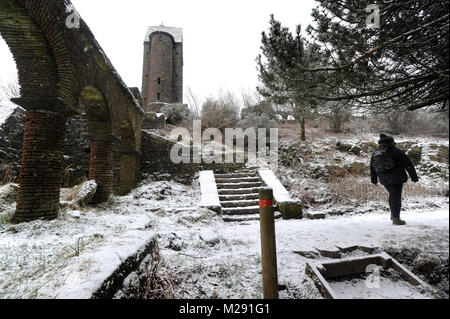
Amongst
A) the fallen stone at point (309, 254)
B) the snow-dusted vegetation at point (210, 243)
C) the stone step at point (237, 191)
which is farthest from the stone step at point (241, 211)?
the fallen stone at point (309, 254)

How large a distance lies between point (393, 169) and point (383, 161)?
0.19 metres

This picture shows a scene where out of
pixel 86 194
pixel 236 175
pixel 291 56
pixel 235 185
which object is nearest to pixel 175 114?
pixel 236 175

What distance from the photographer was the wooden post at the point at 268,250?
5.48 ft

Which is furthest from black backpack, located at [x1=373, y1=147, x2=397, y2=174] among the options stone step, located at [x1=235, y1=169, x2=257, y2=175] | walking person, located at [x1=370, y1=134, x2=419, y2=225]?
stone step, located at [x1=235, y1=169, x2=257, y2=175]

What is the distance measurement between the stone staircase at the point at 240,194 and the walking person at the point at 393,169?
2326mm

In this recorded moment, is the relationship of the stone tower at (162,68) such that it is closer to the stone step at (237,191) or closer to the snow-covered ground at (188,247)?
the stone step at (237,191)

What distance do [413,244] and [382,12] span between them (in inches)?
103

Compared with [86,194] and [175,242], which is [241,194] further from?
[86,194]

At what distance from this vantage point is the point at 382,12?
239cm

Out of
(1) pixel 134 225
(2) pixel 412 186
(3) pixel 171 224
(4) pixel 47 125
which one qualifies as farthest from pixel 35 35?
(2) pixel 412 186

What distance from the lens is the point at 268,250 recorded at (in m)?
1.68

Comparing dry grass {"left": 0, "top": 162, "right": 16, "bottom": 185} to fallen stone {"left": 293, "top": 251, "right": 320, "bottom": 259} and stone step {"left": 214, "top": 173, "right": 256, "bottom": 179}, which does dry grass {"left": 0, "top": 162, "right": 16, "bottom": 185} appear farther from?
fallen stone {"left": 293, "top": 251, "right": 320, "bottom": 259}
